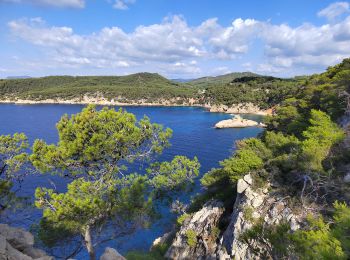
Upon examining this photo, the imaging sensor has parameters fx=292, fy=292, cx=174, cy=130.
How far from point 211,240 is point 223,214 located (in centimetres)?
222

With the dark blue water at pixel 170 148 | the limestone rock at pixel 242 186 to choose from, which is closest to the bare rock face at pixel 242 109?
the dark blue water at pixel 170 148

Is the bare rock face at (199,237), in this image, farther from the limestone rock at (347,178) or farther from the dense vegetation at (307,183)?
the limestone rock at (347,178)

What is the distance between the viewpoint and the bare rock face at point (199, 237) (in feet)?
66.0

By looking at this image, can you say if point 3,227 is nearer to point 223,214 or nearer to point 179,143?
point 223,214

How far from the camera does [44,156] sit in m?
13.8

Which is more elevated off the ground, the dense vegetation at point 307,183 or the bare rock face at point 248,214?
the dense vegetation at point 307,183

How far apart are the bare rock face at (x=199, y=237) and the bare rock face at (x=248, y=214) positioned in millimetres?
1464

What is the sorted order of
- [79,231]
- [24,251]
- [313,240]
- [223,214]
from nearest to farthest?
[313,240], [24,251], [79,231], [223,214]

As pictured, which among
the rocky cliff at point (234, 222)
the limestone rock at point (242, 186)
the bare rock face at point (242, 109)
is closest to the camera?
the rocky cliff at point (234, 222)

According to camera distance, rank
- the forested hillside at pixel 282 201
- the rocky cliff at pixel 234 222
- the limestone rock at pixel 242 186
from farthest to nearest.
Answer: the limestone rock at pixel 242 186
the rocky cliff at pixel 234 222
the forested hillside at pixel 282 201

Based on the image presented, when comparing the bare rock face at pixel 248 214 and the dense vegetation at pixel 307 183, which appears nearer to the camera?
the dense vegetation at pixel 307 183

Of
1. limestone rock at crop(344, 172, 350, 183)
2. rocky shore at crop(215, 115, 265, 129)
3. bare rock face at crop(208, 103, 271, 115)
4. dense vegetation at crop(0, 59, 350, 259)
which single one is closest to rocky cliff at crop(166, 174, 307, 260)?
dense vegetation at crop(0, 59, 350, 259)

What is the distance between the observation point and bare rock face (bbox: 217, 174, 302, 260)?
1583 centimetres

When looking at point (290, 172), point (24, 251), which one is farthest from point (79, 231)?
point (290, 172)
